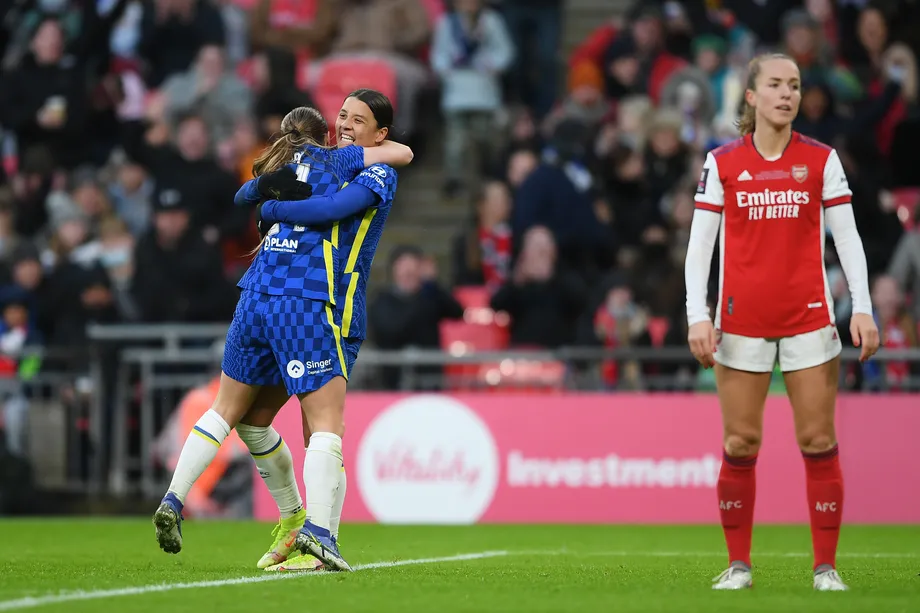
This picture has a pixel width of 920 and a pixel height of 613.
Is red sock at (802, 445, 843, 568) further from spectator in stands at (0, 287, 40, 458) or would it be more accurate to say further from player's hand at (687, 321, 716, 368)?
spectator in stands at (0, 287, 40, 458)

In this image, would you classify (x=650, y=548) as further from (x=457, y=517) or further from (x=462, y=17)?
(x=462, y=17)

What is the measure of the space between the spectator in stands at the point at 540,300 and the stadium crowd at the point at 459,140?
21 mm

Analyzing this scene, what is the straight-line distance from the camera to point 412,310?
14.9 meters

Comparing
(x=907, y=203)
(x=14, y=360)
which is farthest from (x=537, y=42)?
(x=14, y=360)

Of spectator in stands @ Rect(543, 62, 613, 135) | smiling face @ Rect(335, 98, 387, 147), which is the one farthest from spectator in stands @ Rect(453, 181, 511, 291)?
smiling face @ Rect(335, 98, 387, 147)

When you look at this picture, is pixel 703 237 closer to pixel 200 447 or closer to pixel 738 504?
pixel 738 504

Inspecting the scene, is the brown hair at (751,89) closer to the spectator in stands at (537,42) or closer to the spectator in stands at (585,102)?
the spectator in stands at (585,102)

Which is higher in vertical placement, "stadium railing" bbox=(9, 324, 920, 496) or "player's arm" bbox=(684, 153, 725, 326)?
"player's arm" bbox=(684, 153, 725, 326)

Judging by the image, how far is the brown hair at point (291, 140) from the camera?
7.64m

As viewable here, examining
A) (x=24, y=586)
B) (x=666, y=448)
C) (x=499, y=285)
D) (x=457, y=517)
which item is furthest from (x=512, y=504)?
(x=24, y=586)

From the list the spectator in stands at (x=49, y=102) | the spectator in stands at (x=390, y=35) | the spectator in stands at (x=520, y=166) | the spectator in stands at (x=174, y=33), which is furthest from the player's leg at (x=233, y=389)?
the spectator in stands at (x=174, y=33)

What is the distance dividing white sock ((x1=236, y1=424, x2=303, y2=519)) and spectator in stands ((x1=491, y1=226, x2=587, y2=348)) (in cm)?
719

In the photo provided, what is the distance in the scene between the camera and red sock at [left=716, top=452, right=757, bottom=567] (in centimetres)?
Result: 685

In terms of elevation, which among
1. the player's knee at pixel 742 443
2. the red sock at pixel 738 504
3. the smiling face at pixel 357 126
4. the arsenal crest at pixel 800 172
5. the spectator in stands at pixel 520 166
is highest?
the spectator in stands at pixel 520 166
